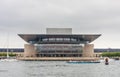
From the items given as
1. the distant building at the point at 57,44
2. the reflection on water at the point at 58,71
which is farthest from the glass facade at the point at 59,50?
the reflection on water at the point at 58,71

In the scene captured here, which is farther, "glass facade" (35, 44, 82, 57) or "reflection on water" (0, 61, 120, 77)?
"glass facade" (35, 44, 82, 57)

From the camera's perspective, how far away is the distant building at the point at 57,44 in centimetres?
13538

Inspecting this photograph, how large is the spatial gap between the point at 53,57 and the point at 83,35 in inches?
436

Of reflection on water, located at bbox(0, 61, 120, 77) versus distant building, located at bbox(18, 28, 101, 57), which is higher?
distant building, located at bbox(18, 28, 101, 57)

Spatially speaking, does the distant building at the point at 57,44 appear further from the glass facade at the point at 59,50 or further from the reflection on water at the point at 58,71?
the reflection on water at the point at 58,71

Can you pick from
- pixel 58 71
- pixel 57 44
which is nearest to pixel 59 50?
pixel 57 44

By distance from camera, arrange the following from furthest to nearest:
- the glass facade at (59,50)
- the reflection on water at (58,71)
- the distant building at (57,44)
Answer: the glass facade at (59,50) → the distant building at (57,44) → the reflection on water at (58,71)

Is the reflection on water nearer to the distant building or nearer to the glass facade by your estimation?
the distant building

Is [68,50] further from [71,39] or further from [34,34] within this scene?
[34,34]

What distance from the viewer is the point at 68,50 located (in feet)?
452

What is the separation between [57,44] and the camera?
13750cm

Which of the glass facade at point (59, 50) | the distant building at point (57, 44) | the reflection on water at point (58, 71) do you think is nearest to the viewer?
the reflection on water at point (58, 71)

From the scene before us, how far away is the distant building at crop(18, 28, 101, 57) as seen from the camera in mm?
135375

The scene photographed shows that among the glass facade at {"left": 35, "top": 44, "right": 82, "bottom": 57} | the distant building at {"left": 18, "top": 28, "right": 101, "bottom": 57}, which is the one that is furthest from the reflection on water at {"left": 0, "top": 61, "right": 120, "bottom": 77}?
the glass facade at {"left": 35, "top": 44, "right": 82, "bottom": 57}
